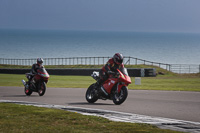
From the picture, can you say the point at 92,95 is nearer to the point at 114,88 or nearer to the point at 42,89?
the point at 114,88

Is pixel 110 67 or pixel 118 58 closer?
pixel 118 58

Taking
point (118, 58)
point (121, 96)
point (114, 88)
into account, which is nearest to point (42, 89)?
point (114, 88)

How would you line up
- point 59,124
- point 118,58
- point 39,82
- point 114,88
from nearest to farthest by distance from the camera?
point 59,124 → point 118,58 → point 114,88 → point 39,82

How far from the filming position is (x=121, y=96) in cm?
1412

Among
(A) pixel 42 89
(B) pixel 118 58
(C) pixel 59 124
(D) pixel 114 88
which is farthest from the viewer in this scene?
(A) pixel 42 89

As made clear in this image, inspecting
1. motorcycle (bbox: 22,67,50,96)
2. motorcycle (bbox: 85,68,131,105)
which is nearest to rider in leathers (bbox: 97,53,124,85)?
motorcycle (bbox: 85,68,131,105)

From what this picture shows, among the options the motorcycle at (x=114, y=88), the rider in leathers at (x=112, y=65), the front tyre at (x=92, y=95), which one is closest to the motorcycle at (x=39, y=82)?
the front tyre at (x=92, y=95)

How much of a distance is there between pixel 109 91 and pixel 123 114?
2996 millimetres

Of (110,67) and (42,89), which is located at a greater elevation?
(110,67)

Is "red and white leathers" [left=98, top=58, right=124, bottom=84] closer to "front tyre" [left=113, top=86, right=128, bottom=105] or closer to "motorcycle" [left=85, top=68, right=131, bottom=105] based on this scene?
"motorcycle" [left=85, top=68, right=131, bottom=105]

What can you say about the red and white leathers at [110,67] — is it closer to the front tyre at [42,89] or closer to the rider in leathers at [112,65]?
the rider in leathers at [112,65]

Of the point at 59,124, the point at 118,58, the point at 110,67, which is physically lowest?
the point at 59,124

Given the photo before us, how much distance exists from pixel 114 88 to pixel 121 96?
0.43 metres

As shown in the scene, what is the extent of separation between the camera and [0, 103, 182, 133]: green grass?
9148 mm
